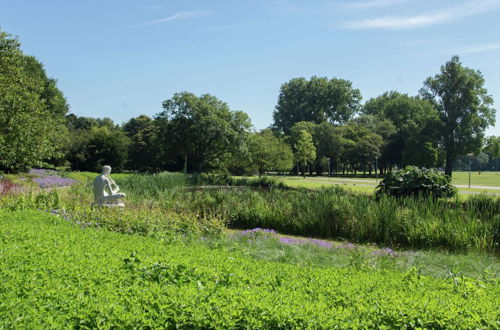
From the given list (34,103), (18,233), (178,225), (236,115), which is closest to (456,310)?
(18,233)

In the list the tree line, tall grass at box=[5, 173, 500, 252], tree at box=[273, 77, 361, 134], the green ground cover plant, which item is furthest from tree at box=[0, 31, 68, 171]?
tree at box=[273, 77, 361, 134]

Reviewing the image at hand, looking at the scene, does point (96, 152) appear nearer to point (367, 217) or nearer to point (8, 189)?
point (8, 189)

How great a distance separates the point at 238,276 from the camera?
150 inches

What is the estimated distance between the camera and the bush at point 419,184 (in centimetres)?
1226

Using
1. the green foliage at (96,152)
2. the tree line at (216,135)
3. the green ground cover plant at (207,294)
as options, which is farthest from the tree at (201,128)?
the green ground cover plant at (207,294)

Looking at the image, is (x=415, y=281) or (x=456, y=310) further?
(x=415, y=281)

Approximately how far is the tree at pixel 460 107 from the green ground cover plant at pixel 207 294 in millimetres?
43188

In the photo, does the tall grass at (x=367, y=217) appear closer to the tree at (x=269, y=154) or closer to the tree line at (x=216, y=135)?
the tree line at (x=216, y=135)

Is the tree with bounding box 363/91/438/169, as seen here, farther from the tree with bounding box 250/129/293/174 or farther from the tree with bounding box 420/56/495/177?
the tree with bounding box 250/129/293/174

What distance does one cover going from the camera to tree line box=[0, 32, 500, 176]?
17.1 m

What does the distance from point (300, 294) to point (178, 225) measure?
17.7 ft

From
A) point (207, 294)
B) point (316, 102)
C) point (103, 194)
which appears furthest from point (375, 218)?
point (316, 102)

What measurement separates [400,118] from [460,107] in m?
23.7

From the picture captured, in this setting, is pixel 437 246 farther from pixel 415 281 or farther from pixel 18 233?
pixel 18 233
